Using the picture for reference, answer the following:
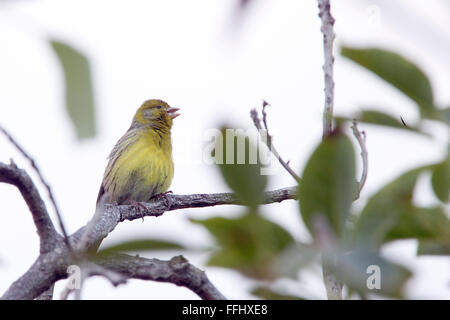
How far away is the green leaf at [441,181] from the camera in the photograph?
34.0 inches

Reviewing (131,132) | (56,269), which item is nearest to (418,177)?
(56,269)

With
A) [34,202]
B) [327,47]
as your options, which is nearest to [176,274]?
[34,202]

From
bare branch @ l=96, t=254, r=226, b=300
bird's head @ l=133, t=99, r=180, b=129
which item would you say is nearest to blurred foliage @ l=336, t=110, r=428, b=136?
bare branch @ l=96, t=254, r=226, b=300

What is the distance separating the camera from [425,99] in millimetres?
827

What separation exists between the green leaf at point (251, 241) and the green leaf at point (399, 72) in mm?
289

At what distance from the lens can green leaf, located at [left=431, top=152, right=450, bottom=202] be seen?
2.84 feet

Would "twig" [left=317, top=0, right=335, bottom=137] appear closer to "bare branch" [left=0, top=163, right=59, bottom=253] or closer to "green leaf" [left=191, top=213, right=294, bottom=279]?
"bare branch" [left=0, top=163, right=59, bottom=253]

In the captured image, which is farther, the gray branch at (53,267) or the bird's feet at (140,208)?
the bird's feet at (140,208)

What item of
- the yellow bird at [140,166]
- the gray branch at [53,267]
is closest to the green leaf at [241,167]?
the gray branch at [53,267]

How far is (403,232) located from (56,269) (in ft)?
5.36

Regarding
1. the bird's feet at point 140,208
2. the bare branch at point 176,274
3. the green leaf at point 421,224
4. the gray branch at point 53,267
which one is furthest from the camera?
the bird's feet at point 140,208

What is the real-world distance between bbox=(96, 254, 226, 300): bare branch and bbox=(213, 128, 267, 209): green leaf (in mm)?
1532

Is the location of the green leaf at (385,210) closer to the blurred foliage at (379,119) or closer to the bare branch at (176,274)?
the blurred foliage at (379,119)

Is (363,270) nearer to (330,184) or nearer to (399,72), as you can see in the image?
(330,184)
